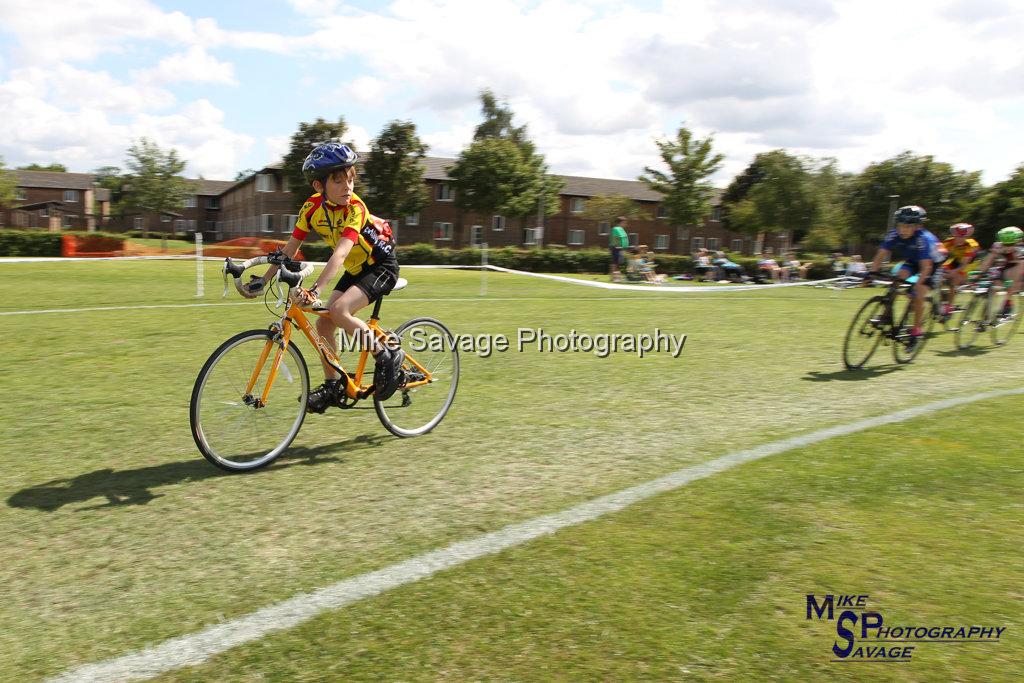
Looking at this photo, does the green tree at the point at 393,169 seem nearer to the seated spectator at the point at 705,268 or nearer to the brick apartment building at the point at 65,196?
the seated spectator at the point at 705,268

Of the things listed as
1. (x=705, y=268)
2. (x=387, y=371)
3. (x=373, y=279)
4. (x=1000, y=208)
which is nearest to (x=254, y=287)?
(x=373, y=279)

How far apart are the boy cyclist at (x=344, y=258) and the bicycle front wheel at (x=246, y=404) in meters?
0.21

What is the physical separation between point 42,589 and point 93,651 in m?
0.70

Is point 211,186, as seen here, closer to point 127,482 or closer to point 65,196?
point 65,196

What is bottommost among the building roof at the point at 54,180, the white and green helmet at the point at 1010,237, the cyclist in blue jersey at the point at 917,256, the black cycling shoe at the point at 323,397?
the black cycling shoe at the point at 323,397

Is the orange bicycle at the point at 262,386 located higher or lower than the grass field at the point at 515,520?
higher

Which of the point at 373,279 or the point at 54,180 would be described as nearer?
the point at 373,279

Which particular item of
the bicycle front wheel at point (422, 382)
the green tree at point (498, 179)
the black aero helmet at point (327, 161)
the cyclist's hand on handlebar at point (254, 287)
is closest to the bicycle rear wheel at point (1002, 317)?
the bicycle front wheel at point (422, 382)

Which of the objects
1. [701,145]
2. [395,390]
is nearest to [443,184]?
[701,145]

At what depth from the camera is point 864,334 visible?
9375 mm

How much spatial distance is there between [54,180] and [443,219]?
244 ft

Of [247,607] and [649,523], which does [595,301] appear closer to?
[649,523]

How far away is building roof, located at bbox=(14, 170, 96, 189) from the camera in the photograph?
363 ft

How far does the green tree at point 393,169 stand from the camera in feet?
203
